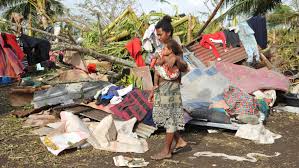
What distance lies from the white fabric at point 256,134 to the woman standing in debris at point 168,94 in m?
1.29

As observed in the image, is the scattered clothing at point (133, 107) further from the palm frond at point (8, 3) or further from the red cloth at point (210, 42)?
the palm frond at point (8, 3)

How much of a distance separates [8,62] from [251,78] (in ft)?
14.4

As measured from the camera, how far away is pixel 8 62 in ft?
22.5

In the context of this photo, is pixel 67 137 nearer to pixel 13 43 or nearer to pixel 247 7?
pixel 13 43

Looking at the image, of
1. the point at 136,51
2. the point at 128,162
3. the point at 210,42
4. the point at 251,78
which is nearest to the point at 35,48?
the point at 136,51

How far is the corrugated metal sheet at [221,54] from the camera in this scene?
8.25m

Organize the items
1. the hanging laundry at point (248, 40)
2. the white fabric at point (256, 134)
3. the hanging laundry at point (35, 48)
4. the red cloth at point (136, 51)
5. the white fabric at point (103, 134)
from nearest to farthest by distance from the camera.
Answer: the white fabric at point (103, 134) → the white fabric at point (256, 134) → the hanging laundry at point (35, 48) → the red cloth at point (136, 51) → the hanging laundry at point (248, 40)

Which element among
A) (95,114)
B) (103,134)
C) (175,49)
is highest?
(175,49)

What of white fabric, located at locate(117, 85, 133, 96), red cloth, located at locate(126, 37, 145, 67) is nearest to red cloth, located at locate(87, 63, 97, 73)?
red cloth, located at locate(126, 37, 145, 67)

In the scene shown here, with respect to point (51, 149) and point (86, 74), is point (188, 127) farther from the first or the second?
point (86, 74)

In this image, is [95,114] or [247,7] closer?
[95,114]

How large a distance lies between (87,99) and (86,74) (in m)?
1.77

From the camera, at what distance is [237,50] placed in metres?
8.53

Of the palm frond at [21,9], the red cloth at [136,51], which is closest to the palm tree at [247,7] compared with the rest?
the red cloth at [136,51]
